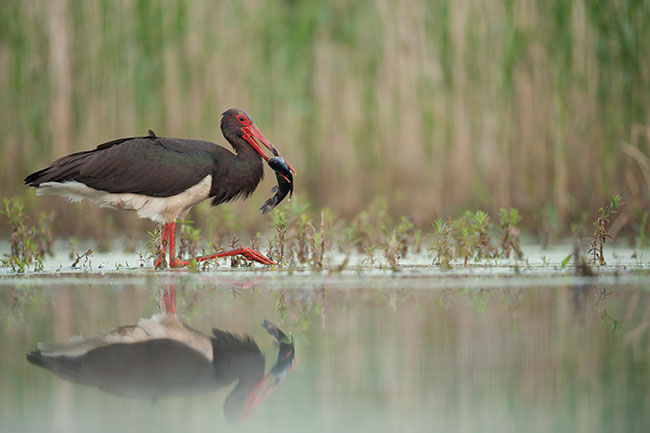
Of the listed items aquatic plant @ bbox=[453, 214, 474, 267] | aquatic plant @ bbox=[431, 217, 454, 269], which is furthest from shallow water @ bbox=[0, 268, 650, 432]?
aquatic plant @ bbox=[453, 214, 474, 267]

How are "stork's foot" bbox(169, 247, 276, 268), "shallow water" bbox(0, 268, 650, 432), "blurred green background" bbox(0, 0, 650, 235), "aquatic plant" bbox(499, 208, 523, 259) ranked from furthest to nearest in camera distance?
"blurred green background" bbox(0, 0, 650, 235) → "aquatic plant" bbox(499, 208, 523, 259) → "stork's foot" bbox(169, 247, 276, 268) → "shallow water" bbox(0, 268, 650, 432)

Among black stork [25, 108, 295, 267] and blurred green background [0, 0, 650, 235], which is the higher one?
blurred green background [0, 0, 650, 235]

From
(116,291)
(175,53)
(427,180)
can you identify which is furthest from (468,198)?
(116,291)

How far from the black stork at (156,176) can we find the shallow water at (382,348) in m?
0.77

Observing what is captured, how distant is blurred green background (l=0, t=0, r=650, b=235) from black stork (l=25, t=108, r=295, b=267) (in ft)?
5.60

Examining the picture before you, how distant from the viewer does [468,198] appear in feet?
25.7

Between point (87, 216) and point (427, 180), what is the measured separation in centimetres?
314

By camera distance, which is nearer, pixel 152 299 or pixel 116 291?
→ pixel 152 299

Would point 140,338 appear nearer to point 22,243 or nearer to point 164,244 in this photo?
point 164,244

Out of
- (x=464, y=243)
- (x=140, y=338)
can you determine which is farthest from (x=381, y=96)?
(x=140, y=338)

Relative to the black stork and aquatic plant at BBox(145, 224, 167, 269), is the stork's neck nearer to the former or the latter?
the black stork

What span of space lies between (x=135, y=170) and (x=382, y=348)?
3006 mm

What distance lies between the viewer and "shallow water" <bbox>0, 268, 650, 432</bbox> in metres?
2.09

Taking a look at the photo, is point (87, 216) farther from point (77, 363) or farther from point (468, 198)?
point (77, 363)
